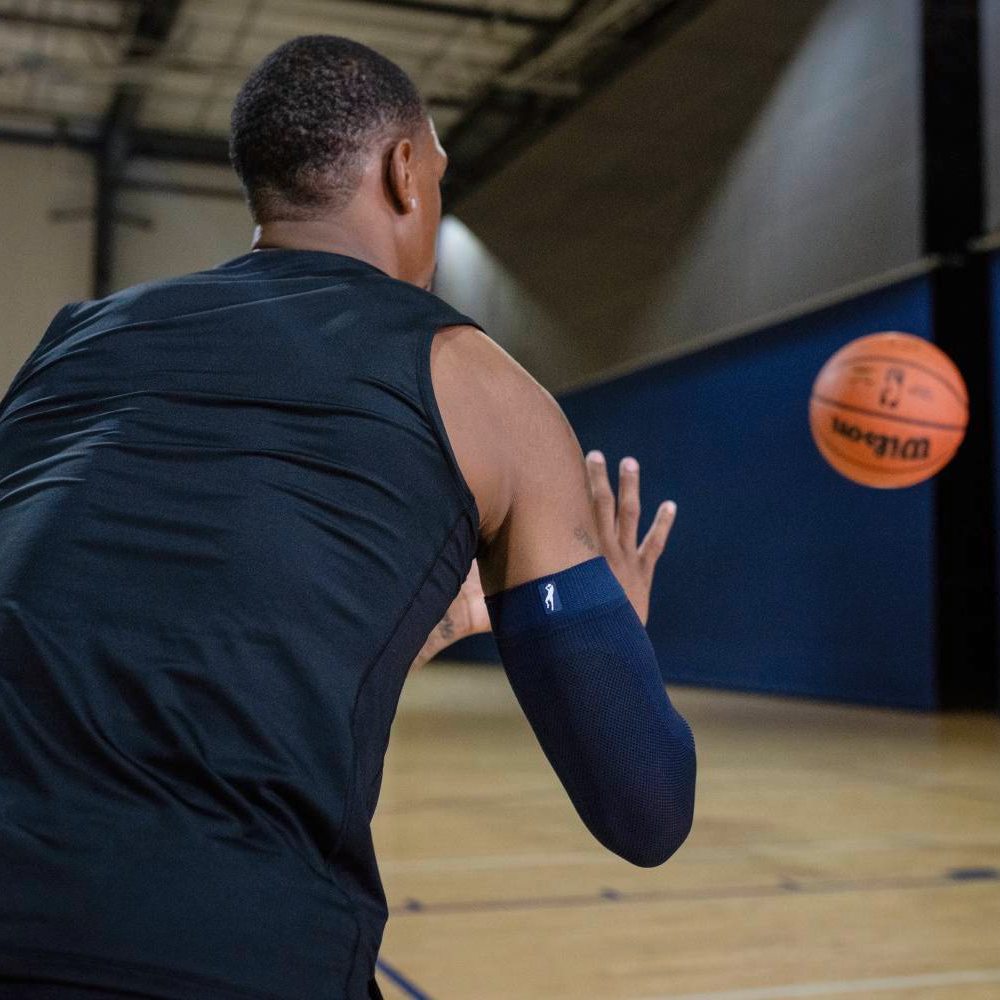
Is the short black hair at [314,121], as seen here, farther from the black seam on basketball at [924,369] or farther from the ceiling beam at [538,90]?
the ceiling beam at [538,90]

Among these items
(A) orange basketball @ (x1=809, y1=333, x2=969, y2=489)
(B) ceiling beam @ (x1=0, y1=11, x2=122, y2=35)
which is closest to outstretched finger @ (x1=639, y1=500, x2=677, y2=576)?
(A) orange basketball @ (x1=809, y1=333, x2=969, y2=489)

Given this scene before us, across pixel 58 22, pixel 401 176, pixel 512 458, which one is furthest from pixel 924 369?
pixel 58 22

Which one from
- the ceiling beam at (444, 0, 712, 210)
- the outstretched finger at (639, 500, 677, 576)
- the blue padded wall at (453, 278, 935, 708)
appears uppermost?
the ceiling beam at (444, 0, 712, 210)

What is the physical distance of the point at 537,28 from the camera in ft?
41.0

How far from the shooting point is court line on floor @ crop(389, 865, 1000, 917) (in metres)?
3.24

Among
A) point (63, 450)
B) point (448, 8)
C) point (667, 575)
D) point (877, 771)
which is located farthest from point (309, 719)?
point (448, 8)

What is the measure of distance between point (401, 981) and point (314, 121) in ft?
6.15

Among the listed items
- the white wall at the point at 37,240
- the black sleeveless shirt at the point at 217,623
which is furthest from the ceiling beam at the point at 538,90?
the black sleeveless shirt at the point at 217,623

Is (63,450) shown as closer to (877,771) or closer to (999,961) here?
(999,961)

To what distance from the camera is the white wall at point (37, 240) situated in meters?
14.3

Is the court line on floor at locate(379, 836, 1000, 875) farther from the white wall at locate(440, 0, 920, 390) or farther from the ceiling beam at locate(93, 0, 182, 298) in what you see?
the ceiling beam at locate(93, 0, 182, 298)

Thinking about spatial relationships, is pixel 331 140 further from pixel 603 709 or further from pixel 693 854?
pixel 693 854

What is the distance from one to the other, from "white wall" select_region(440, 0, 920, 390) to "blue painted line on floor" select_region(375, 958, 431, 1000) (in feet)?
22.7

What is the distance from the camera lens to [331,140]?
3.77 feet
